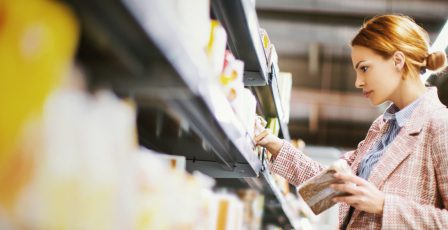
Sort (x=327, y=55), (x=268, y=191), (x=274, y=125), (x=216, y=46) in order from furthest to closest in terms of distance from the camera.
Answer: (x=327, y=55) → (x=274, y=125) → (x=268, y=191) → (x=216, y=46)

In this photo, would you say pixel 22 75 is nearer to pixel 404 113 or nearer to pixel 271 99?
pixel 404 113

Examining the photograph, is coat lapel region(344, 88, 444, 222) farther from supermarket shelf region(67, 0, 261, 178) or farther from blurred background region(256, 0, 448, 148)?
blurred background region(256, 0, 448, 148)

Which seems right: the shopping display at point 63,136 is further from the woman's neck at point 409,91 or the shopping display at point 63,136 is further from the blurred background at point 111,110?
the woman's neck at point 409,91

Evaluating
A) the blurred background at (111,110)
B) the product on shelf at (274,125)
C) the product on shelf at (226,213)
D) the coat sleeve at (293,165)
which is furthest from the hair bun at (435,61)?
the product on shelf at (274,125)

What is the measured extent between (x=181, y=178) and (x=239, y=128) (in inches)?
14.7

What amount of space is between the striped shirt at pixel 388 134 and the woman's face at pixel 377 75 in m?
0.09

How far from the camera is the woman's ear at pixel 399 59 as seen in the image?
6.74ft

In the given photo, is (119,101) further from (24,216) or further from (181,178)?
(181,178)

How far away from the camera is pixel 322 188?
6.37 ft

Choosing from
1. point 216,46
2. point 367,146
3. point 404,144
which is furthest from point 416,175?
point 216,46

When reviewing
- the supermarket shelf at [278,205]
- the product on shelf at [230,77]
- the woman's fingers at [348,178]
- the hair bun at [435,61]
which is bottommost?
the supermarket shelf at [278,205]

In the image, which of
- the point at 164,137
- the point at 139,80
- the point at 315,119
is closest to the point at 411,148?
the point at 164,137

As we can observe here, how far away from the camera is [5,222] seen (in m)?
0.61

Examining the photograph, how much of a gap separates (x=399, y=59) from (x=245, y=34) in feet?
2.10
